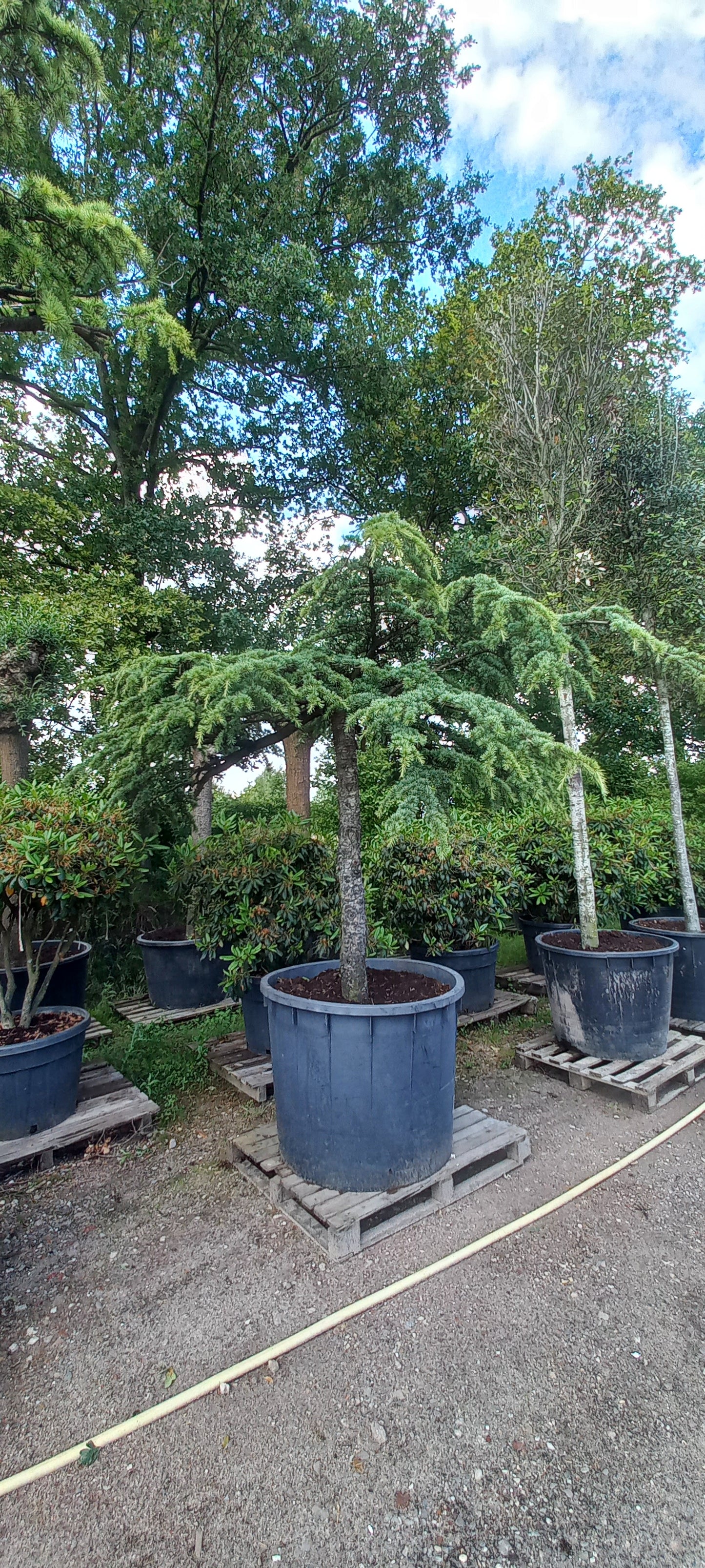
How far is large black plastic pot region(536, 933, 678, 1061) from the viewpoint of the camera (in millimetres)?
3328

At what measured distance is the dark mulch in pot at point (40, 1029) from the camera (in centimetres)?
286

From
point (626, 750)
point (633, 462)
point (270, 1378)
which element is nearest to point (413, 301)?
point (633, 462)

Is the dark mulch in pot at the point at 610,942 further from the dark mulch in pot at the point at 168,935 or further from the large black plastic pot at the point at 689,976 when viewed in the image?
the dark mulch in pot at the point at 168,935

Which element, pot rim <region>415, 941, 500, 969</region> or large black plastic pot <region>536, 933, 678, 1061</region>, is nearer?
large black plastic pot <region>536, 933, 678, 1061</region>

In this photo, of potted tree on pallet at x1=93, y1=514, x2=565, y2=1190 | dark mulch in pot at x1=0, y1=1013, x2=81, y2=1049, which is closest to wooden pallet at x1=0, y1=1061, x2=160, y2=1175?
dark mulch in pot at x1=0, y1=1013, x2=81, y2=1049

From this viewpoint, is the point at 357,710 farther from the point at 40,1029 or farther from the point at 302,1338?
the point at 40,1029

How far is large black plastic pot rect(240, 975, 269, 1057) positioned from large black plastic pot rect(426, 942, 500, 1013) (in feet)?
4.38

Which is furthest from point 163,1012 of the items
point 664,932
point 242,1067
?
point 664,932

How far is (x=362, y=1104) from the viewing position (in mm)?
2238

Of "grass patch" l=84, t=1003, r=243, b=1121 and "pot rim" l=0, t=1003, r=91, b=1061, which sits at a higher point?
"pot rim" l=0, t=1003, r=91, b=1061

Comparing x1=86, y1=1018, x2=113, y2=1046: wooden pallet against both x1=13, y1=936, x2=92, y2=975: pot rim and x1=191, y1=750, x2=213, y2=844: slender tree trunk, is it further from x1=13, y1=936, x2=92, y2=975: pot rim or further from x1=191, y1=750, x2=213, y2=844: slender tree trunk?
x1=191, y1=750, x2=213, y2=844: slender tree trunk

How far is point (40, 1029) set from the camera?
299cm

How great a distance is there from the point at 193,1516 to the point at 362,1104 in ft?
3.56

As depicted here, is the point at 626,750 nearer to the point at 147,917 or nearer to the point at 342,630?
the point at 147,917
